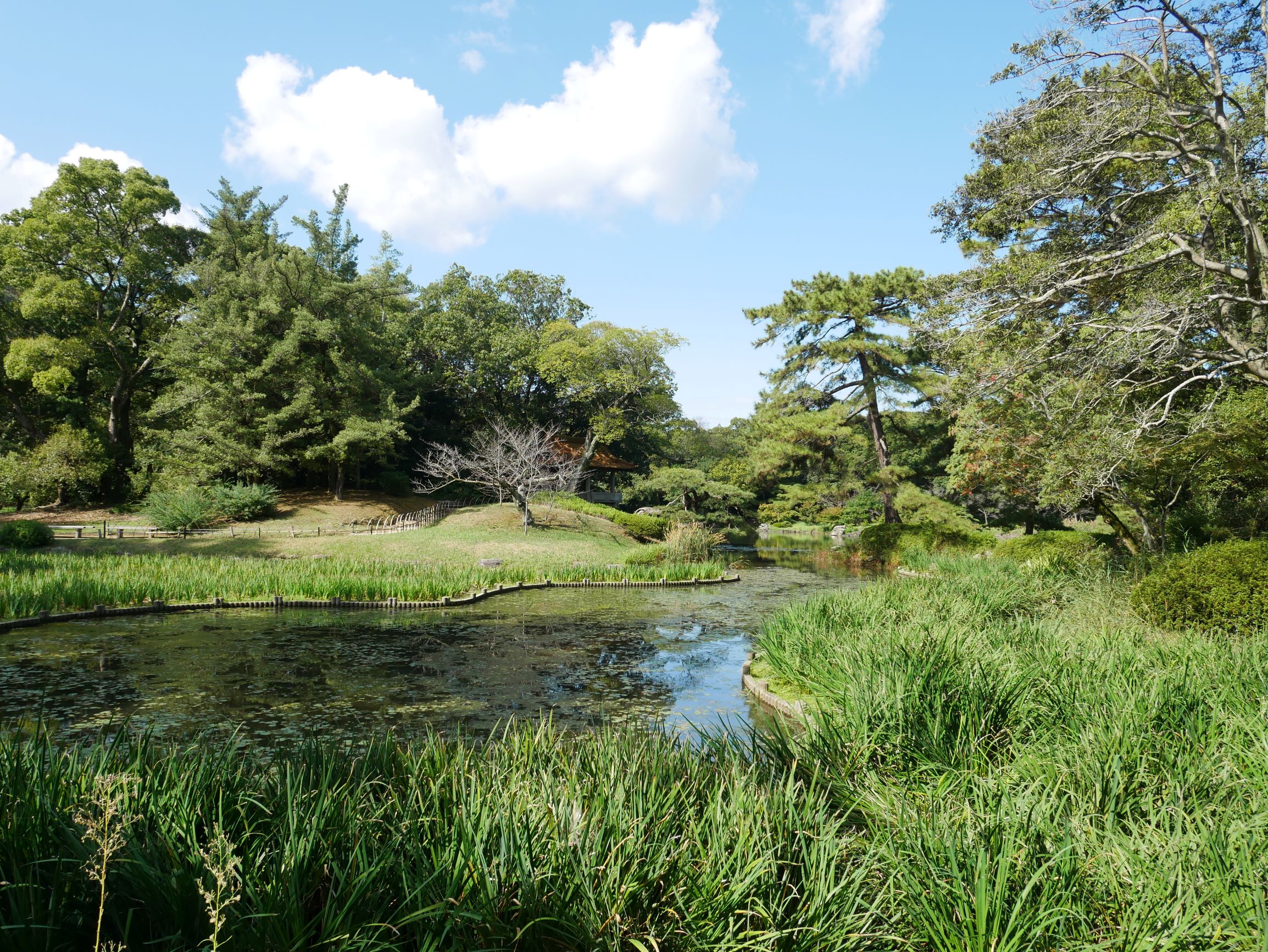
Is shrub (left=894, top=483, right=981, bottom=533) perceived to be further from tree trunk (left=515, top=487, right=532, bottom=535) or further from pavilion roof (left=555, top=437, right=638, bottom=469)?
pavilion roof (left=555, top=437, right=638, bottom=469)

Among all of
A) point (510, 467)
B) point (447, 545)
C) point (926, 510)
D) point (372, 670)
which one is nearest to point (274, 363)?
point (510, 467)

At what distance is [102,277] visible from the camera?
30.0 m

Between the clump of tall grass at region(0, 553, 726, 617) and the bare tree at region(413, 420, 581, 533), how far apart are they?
27.5 ft

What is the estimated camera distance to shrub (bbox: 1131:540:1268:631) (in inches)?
308

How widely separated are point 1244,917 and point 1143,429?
9744 mm

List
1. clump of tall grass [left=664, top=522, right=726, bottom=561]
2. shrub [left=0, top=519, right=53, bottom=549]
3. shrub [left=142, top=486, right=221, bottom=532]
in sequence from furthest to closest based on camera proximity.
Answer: shrub [left=142, top=486, right=221, bottom=532]
clump of tall grass [left=664, top=522, right=726, bottom=561]
shrub [left=0, top=519, right=53, bottom=549]

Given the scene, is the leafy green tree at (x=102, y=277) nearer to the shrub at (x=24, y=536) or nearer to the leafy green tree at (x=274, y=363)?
the leafy green tree at (x=274, y=363)

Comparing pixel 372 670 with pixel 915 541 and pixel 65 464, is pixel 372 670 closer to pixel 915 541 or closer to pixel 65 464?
pixel 915 541

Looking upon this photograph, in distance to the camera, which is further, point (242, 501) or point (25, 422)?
point (25, 422)

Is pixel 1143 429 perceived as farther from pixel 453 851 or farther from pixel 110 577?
pixel 110 577

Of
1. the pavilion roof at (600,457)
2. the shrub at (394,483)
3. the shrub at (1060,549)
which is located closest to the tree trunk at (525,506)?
the pavilion roof at (600,457)

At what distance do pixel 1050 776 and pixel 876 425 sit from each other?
25.7 meters

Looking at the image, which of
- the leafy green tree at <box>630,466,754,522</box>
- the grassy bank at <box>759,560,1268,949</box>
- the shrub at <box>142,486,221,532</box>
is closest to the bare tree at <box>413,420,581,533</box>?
the leafy green tree at <box>630,466,754,522</box>

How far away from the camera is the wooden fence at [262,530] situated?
2089 centimetres
